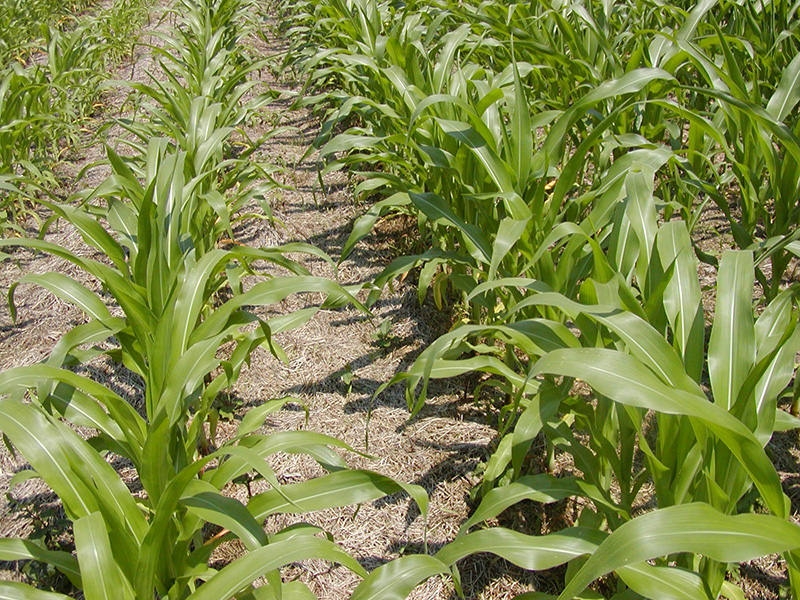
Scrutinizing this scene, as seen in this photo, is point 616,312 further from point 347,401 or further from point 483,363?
point 347,401

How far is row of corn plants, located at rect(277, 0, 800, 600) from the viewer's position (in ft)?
3.47

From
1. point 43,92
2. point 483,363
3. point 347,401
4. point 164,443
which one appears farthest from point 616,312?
point 43,92

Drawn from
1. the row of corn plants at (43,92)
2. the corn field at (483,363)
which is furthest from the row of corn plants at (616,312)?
the row of corn plants at (43,92)

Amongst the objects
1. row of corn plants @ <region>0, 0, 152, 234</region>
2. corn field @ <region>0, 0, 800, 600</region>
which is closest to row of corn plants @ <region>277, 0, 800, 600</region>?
corn field @ <region>0, 0, 800, 600</region>

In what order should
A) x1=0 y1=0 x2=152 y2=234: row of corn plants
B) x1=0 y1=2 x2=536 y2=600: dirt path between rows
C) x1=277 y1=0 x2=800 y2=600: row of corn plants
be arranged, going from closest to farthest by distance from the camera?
x1=277 y1=0 x2=800 y2=600: row of corn plants
x1=0 y1=2 x2=536 y2=600: dirt path between rows
x1=0 y1=0 x2=152 y2=234: row of corn plants

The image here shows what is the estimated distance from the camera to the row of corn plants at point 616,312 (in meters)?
1.06

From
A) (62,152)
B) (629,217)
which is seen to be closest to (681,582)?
(629,217)

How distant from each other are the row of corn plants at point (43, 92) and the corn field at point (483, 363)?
3.0 inches

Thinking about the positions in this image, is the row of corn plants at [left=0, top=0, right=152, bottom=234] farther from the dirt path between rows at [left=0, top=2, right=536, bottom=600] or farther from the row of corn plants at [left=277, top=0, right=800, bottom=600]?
the row of corn plants at [left=277, top=0, right=800, bottom=600]

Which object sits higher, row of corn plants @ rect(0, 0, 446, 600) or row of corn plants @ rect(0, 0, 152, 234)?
row of corn plants @ rect(0, 0, 152, 234)

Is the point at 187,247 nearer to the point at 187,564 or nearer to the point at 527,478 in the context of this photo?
the point at 187,564

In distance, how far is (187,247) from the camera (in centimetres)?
197

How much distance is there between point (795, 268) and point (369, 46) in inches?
81.2

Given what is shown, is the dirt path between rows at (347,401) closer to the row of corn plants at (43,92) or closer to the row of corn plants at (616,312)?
the row of corn plants at (616,312)
